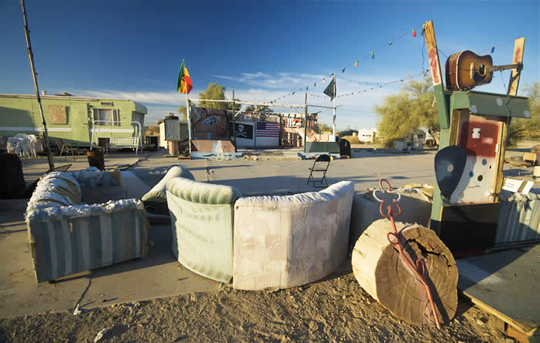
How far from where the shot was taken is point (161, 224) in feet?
14.6

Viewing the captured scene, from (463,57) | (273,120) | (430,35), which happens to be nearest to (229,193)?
(430,35)

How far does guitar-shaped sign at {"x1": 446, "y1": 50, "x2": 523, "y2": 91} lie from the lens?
297 cm

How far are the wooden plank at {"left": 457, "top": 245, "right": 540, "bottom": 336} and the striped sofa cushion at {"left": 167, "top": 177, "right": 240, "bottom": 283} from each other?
2573 mm

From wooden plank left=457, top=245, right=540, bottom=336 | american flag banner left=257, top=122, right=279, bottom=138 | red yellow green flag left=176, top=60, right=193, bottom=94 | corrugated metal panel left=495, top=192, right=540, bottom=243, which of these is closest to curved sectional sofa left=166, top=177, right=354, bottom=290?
wooden plank left=457, top=245, right=540, bottom=336

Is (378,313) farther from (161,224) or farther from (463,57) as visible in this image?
(161,224)

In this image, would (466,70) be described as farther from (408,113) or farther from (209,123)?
(408,113)

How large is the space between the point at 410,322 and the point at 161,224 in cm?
397

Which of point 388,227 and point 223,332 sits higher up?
point 388,227

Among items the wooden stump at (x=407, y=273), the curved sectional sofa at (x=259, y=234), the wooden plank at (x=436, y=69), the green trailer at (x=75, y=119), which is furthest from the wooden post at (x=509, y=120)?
the green trailer at (x=75, y=119)

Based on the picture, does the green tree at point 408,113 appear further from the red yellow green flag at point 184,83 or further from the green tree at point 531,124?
the red yellow green flag at point 184,83

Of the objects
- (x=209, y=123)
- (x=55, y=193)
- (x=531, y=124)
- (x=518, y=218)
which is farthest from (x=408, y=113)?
(x=55, y=193)

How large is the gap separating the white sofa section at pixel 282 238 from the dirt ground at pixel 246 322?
0.63 feet

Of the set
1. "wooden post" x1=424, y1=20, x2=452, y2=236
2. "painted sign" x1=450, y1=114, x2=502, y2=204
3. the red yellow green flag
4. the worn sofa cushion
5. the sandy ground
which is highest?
the red yellow green flag

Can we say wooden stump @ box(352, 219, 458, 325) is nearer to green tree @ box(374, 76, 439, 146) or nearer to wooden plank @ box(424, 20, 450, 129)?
wooden plank @ box(424, 20, 450, 129)
